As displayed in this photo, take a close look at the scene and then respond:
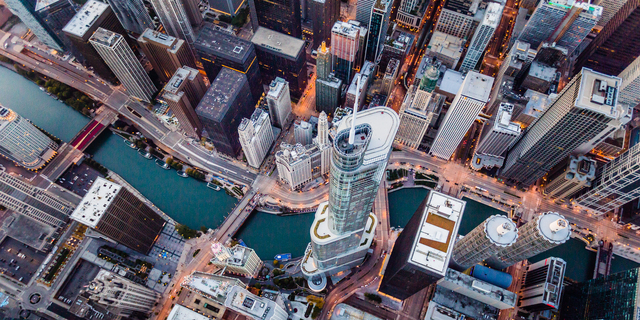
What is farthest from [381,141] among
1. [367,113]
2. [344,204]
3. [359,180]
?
[344,204]

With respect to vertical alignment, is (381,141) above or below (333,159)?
above

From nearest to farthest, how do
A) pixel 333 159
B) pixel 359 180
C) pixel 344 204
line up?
pixel 333 159 < pixel 359 180 < pixel 344 204

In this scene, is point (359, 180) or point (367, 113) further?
point (359, 180)

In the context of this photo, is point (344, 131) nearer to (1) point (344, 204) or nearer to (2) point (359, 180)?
(2) point (359, 180)

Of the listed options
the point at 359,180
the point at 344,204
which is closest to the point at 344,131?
the point at 359,180

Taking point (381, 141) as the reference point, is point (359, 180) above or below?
below

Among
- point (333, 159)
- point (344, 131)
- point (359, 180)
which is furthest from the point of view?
point (359, 180)

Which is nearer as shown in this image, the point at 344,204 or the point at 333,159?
the point at 333,159

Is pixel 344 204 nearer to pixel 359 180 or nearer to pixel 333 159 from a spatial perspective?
pixel 359 180

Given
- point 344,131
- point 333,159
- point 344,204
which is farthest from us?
point 344,204
